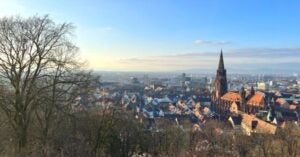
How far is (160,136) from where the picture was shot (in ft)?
109

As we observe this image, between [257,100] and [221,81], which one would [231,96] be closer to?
[221,81]

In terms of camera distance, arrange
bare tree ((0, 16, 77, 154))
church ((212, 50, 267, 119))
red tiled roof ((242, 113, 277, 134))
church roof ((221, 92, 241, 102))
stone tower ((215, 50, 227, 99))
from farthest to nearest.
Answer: church roof ((221, 92, 241, 102)), stone tower ((215, 50, 227, 99)), church ((212, 50, 267, 119)), red tiled roof ((242, 113, 277, 134)), bare tree ((0, 16, 77, 154))

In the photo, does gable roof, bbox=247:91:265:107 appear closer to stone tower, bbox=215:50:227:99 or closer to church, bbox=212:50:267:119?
church, bbox=212:50:267:119

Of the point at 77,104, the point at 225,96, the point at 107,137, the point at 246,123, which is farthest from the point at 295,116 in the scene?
the point at 77,104

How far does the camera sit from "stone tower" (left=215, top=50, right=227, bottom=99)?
8600 cm

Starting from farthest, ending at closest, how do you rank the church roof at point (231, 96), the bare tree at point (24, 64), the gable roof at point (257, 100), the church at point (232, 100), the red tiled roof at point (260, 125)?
the church roof at point (231, 96) → the church at point (232, 100) → the gable roof at point (257, 100) → the red tiled roof at point (260, 125) → the bare tree at point (24, 64)

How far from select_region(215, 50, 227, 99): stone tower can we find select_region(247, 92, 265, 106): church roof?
259 inches

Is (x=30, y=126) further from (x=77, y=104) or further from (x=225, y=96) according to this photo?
(x=225, y=96)

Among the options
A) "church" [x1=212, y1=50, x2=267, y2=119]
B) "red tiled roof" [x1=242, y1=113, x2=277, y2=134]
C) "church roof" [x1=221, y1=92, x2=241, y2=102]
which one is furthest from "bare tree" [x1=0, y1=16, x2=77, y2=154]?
"church roof" [x1=221, y1=92, x2=241, y2=102]

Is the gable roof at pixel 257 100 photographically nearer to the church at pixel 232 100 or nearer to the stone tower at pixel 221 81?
the church at pixel 232 100

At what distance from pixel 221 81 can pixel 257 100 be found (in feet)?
28.6

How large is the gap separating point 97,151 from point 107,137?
1225mm

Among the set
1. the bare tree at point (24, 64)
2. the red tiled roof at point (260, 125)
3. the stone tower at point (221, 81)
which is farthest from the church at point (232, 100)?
the bare tree at point (24, 64)

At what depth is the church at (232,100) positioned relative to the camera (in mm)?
83144
